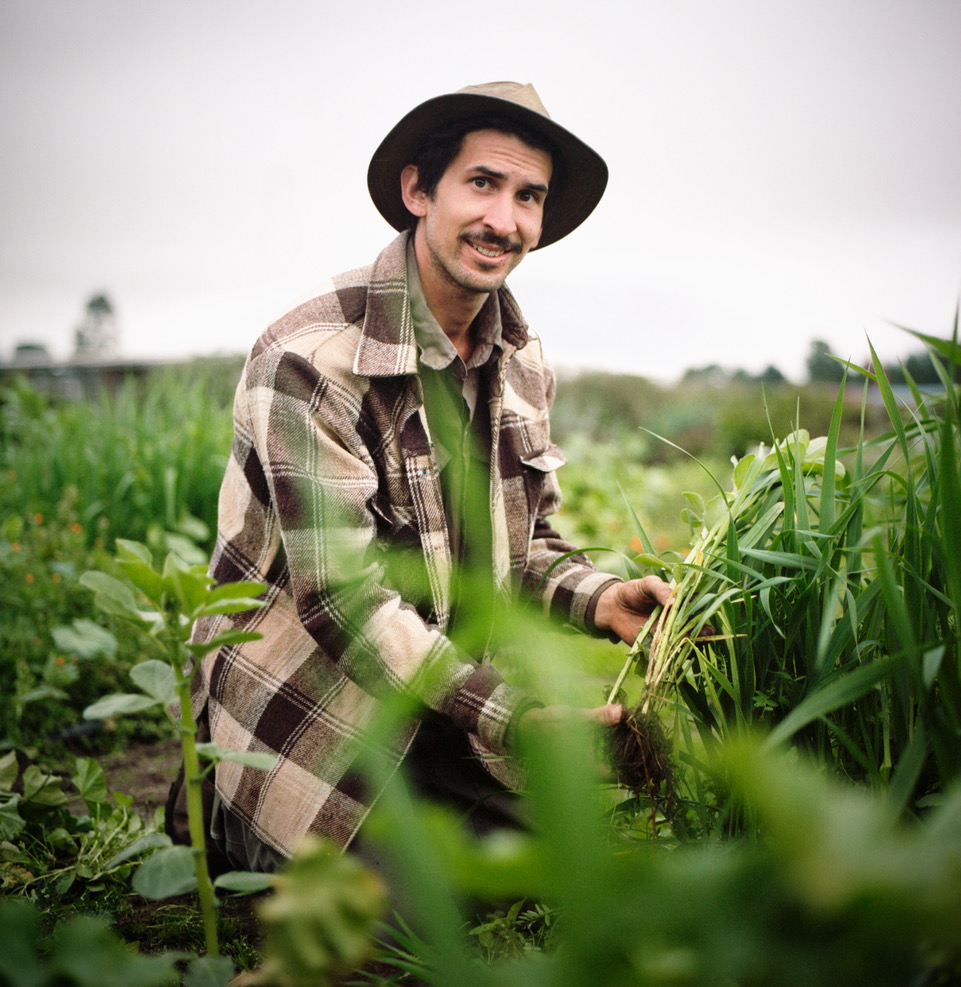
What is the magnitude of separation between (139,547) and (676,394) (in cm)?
1030

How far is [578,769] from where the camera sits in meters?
0.37

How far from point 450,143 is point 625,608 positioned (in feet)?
4.27

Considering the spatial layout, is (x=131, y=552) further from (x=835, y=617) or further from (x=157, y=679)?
(x=835, y=617)

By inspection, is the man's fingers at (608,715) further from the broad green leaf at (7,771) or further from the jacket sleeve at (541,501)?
the broad green leaf at (7,771)

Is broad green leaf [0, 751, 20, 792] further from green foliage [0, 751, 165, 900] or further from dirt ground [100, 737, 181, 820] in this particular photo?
dirt ground [100, 737, 181, 820]

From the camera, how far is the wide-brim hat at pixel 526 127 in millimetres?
1943

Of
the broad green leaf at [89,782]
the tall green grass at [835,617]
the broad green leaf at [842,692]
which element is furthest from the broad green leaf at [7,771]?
the broad green leaf at [842,692]

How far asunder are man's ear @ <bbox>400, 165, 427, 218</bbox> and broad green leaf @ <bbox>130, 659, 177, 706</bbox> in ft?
5.46

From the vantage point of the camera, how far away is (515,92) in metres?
1.96

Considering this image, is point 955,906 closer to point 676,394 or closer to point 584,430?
point 584,430

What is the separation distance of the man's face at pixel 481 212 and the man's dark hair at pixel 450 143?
0.05 ft

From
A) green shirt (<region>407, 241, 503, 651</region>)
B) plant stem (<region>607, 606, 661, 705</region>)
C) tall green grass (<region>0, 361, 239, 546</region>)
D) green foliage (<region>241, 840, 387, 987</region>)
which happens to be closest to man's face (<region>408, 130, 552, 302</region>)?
green shirt (<region>407, 241, 503, 651</region>)

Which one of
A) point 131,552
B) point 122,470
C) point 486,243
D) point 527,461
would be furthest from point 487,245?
point 122,470

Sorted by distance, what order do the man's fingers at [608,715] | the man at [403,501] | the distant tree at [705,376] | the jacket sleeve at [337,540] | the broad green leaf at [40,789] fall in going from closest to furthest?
the man's fingers at [608,715] → the jacket sleeve at [337,540] → the man at [403,501] → the broad green leaf at [40,789] → the distant tree at [705,376]
